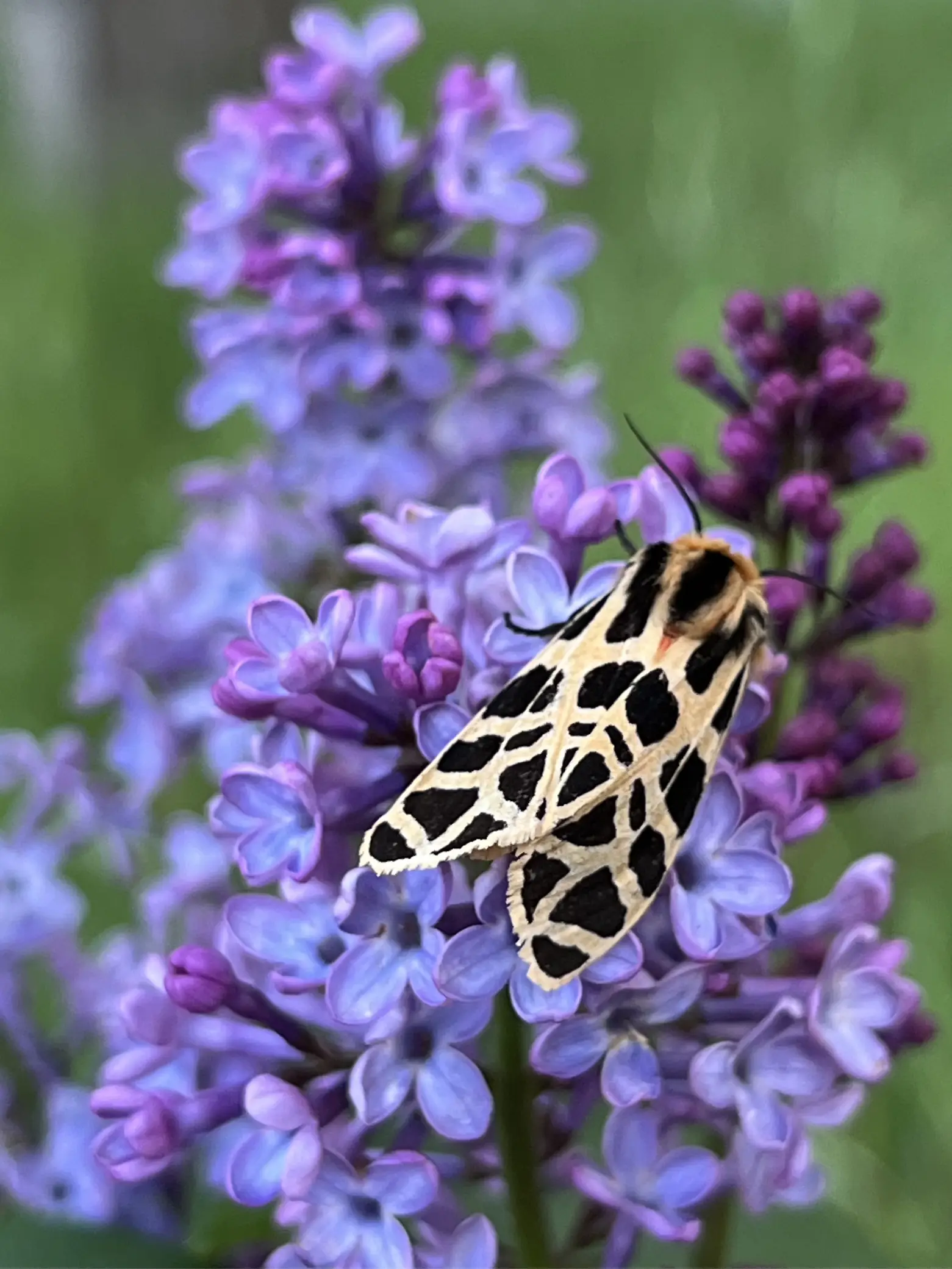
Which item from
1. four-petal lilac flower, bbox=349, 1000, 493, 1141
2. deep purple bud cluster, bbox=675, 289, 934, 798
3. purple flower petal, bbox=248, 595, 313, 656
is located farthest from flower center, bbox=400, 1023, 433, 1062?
deep purple bud cluster, bbox=675, 289, 934, 798

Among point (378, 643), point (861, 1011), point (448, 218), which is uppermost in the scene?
point (448, 218)

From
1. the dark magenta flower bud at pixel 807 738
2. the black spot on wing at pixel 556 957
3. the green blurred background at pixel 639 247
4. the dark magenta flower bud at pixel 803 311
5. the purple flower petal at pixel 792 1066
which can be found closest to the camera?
the black spot on wing at pixel 556 957

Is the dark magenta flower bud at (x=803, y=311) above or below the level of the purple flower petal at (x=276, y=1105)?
above

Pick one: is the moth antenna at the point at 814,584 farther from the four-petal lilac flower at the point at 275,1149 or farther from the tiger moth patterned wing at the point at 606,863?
the four-petal lilac flower at the point at 275,1149

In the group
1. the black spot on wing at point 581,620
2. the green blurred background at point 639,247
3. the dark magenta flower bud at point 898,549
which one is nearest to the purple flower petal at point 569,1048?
the black spot on wing at point 581,620

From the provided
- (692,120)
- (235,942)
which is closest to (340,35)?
(235,942)

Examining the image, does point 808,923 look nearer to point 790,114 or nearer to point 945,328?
point 945,328

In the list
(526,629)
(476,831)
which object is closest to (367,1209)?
(476,831)
